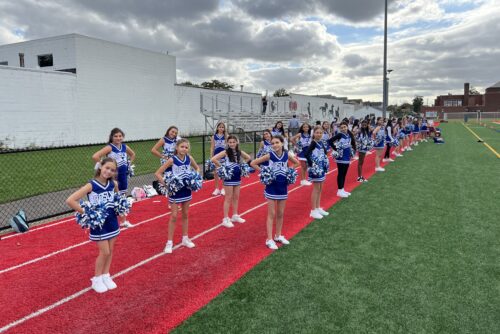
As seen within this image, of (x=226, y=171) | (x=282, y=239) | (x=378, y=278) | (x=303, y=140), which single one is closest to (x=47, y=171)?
(x=303, y=140)

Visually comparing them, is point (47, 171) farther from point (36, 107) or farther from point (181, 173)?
point (181, 173)

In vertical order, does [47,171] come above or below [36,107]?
below

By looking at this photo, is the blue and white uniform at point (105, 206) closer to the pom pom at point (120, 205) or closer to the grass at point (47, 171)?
the pom pom at point (120, 205)

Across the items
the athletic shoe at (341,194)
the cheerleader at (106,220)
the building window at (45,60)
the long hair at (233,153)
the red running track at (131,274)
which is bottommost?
the red running track at (131,274)

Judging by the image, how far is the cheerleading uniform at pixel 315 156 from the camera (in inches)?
270

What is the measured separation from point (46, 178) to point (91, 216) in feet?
28.5

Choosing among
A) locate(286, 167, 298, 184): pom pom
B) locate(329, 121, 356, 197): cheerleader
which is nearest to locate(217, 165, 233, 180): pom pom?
locate(286, 167, 298, 184): pom pom

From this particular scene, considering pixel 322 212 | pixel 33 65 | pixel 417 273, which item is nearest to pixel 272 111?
pixel 33 65

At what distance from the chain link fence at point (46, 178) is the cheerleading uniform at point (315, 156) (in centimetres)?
341

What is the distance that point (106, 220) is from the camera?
4.12 meters

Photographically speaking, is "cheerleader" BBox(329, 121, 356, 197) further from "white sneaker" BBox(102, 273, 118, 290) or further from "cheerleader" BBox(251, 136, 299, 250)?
"white sneaker" BBox(102, 273, 118, 290)

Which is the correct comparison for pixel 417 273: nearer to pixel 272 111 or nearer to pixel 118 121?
pixel 118 121

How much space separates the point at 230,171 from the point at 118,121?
18594 millimetres

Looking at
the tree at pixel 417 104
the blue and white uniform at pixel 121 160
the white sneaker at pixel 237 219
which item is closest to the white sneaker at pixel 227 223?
the white sneaker at pixel 237 219
